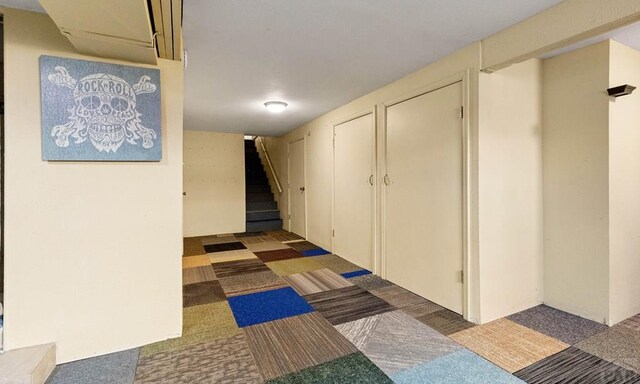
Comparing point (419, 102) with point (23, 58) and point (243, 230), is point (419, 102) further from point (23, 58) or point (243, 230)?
point (243, 230)

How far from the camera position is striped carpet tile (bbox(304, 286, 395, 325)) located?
2469 mm

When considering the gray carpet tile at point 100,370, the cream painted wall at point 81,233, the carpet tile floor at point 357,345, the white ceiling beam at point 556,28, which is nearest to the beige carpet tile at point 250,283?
the carpet tile floor at point 357,345

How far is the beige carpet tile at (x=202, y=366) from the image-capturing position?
1.67 m

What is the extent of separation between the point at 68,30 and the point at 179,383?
1.93 meters

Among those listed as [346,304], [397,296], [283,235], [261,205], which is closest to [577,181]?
[397,296]

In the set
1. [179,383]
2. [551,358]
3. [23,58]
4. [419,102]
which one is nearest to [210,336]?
[179,383]

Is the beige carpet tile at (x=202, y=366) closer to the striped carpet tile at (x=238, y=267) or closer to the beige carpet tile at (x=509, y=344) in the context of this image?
the beige carpet tile at (x=509, y=344)

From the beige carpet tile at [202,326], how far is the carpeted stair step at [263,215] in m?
3.89

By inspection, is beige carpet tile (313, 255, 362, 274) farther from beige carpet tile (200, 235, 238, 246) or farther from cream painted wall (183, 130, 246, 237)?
cream painted wall (183, 130, 246, 237)

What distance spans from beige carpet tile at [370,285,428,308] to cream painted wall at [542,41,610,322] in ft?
3.76

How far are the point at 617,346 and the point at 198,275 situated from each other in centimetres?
376

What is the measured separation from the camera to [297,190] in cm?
586

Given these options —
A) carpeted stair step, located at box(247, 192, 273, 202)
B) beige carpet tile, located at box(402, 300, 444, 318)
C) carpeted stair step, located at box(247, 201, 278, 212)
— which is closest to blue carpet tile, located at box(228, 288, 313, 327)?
beige carpet tile, located at box(402, 300, 444, 318)

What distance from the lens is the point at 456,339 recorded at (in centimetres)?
208
